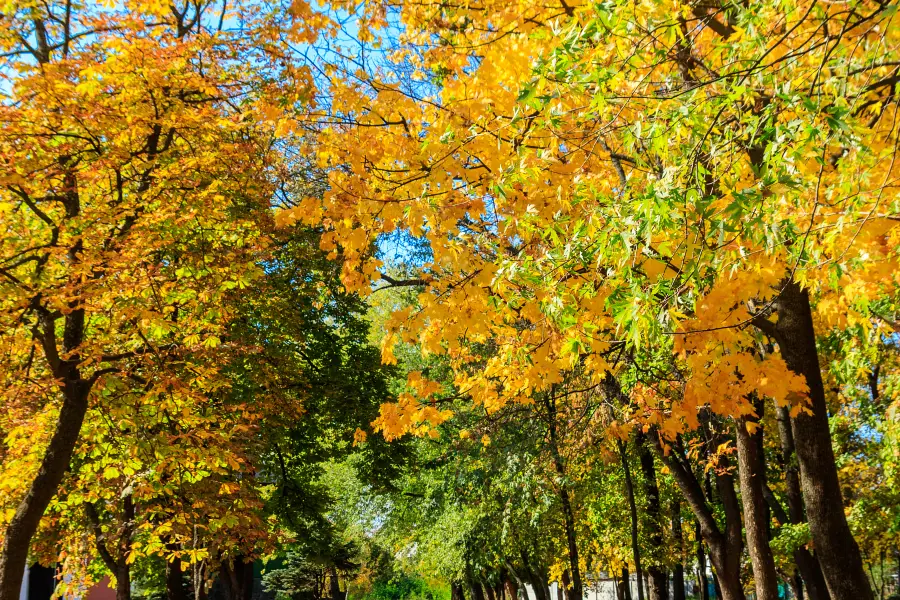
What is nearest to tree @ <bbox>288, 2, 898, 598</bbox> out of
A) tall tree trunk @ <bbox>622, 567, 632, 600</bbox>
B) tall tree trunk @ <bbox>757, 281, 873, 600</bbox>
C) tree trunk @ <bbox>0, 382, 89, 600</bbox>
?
tall tree trunk @ <bbox>757, 281, 873, 600</bbox>

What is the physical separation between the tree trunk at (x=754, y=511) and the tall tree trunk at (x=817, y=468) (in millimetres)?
1725

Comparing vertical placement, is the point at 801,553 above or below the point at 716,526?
below

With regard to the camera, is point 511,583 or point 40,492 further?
point 511,583

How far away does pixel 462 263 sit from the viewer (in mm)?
5547

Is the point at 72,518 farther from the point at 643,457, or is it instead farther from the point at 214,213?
the point at 643,457

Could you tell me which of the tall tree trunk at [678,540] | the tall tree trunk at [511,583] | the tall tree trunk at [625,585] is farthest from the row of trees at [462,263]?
the tall tree trunk at [511,583]

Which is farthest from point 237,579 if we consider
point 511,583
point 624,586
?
point 511,583

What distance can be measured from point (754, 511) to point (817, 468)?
2.59 meters

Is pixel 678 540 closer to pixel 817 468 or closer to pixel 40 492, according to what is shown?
pixel 817 468

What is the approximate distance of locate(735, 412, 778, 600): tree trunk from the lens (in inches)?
333

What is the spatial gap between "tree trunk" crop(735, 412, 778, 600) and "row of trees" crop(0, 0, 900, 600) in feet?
0.17

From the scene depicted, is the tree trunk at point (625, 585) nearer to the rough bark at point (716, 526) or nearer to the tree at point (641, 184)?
the rough bark at point (716, 526)

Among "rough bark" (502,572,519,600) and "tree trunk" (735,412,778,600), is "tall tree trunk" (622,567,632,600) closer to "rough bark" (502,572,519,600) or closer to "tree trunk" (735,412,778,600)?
"rough bark" (502,572,519,600)

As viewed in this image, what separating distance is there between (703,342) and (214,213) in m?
7.08
